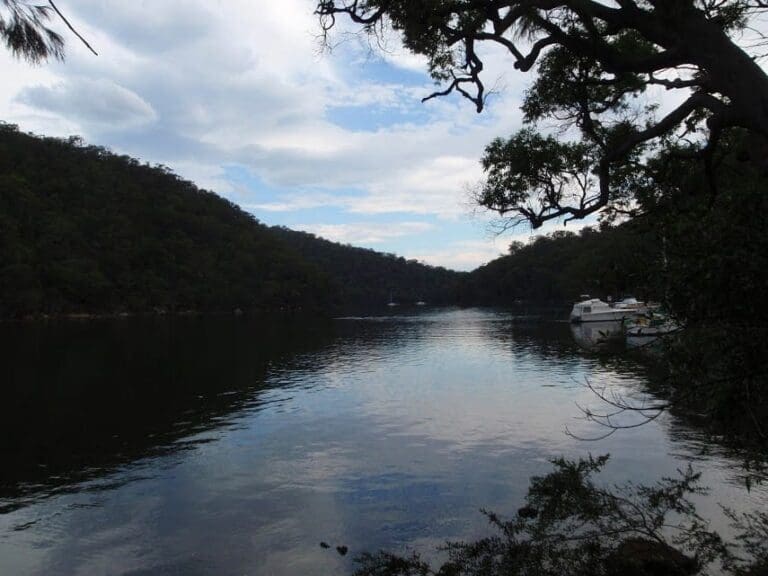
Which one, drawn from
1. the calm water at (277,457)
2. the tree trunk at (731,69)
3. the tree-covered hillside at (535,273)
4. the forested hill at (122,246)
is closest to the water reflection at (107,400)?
the calm water at (277,457)

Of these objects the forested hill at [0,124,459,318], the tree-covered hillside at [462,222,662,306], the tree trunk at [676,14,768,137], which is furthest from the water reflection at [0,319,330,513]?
the tree-covered hillside at [462,222,662,306]

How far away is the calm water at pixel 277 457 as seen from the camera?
11.3m

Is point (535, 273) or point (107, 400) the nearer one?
point (107, 400)

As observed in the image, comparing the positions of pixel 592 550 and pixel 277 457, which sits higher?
pixel 592 550

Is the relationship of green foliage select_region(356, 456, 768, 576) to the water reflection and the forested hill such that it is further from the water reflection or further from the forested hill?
the forested hill

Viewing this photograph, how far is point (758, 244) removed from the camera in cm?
448

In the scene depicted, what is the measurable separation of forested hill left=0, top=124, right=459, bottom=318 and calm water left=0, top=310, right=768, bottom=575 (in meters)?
71.3

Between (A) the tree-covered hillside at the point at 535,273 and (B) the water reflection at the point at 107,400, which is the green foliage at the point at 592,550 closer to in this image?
(B) the water reflection at the point at 107,400

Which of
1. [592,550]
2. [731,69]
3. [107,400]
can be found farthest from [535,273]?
[731,69]

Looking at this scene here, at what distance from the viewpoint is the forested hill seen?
327ft

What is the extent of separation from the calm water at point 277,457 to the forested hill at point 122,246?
234ft

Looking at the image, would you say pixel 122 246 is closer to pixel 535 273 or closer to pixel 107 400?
pixel 535 273

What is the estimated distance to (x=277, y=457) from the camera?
17.5 meters

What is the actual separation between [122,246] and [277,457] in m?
125
